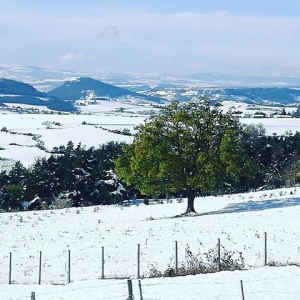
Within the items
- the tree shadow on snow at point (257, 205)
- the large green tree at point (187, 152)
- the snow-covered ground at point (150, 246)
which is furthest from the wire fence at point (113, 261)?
the large green tree at point (187, 152)

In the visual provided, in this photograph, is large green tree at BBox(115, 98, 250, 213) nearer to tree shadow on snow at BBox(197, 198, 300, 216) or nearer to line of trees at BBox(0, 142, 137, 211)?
tree shadow on snow at BBox(197, 198, 300, 216)

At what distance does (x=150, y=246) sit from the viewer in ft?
72.3

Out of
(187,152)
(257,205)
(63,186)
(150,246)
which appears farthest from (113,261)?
(63,186)

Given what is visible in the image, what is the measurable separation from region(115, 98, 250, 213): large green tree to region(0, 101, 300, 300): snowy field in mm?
1852

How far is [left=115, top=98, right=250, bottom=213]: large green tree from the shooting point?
29188mm

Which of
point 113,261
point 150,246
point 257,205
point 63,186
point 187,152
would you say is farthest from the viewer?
point 63,186

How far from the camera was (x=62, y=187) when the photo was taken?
177ft

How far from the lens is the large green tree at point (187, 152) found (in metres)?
29.2

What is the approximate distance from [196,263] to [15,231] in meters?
12.6

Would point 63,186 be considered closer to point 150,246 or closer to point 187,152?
point 187,152

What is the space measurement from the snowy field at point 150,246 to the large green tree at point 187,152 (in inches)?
72.9

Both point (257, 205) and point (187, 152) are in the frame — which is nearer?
point (187, 152)

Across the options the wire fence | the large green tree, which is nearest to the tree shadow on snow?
the large green tree

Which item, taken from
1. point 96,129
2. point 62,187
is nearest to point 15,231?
point 62,187
